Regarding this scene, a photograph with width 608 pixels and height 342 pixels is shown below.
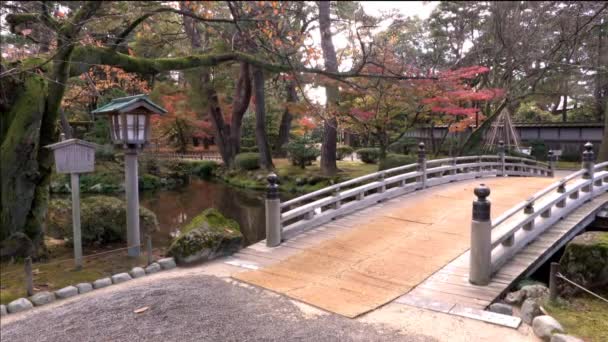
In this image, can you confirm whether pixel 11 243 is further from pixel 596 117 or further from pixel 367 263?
pixel 596 117

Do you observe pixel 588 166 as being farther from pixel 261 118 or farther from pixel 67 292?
pixel 261 118

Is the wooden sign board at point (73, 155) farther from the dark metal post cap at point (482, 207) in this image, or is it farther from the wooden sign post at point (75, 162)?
the dark metal post cap at point (482, 207)

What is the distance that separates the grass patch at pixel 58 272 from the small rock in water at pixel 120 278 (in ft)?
1.09

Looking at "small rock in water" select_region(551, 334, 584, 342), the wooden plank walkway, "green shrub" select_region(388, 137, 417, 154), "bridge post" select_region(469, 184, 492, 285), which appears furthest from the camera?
"green shrub" select_region(388, 137, 417, 154)

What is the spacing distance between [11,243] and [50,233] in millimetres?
2296

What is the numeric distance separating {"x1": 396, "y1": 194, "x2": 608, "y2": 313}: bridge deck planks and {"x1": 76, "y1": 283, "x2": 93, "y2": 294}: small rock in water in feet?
13.2

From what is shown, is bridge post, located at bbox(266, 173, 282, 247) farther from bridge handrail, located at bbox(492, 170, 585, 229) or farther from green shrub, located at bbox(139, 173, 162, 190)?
green shrub, located at bbox(139, 173, 162, 190)

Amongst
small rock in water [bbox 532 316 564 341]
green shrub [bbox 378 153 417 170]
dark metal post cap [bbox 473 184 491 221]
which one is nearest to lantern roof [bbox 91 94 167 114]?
dark metal post cap [bbox 473 184 491 221]

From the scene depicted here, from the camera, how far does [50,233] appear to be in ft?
29.3

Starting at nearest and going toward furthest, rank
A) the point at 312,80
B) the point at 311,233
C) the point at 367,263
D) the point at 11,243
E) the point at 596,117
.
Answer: the point at 367,263 → the point at 11,243 → the point at 311,233 → the point at 312,80 → the point at 596,117

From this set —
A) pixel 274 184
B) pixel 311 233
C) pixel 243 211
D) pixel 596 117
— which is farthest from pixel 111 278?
pixel 596 117

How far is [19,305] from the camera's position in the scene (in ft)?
16.9

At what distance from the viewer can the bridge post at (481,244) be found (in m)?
5.43

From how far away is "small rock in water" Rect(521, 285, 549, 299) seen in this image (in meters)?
5.20
